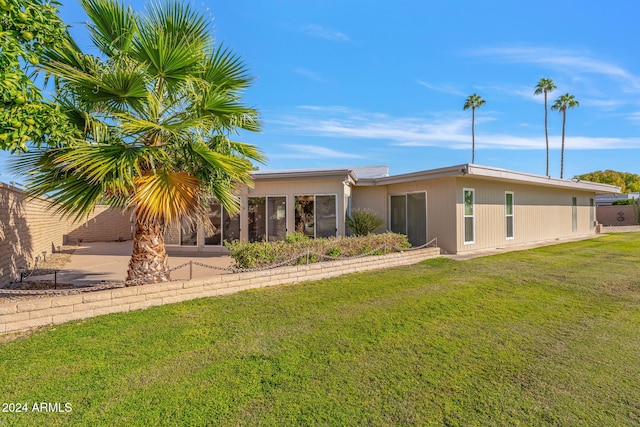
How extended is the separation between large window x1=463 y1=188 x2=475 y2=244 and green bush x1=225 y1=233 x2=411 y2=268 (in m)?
2.92

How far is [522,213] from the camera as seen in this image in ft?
47.9

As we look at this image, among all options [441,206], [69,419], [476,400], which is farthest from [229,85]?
[441,206]

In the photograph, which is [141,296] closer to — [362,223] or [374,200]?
[362,223]

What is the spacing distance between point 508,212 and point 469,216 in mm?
2983

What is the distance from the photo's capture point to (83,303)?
15.5 feet

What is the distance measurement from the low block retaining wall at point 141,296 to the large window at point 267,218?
16.9ft

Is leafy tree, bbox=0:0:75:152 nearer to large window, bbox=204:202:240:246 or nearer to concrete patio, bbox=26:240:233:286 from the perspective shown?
concrete patio, bbox=26:240:233:286

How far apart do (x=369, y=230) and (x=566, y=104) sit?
36984 millimetres

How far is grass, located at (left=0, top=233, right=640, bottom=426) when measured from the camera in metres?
2.58

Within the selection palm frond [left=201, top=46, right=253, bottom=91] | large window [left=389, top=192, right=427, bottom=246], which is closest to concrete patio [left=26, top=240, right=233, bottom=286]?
palm frond [left=201, top=46, right=253, bottom=91]

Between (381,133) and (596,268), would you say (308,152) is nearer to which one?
(381,133)

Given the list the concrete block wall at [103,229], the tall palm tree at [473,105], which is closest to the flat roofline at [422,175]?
the concrete block wall at [103,229]

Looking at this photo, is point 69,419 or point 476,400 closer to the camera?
point 69,419

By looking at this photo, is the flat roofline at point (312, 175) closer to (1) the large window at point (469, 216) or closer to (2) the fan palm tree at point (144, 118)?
(1) the large window at point (469, 216)
